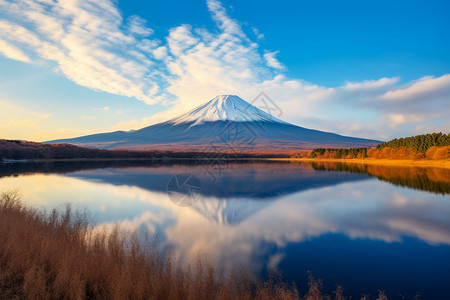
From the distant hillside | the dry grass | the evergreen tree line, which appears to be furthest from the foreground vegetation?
the dry grass

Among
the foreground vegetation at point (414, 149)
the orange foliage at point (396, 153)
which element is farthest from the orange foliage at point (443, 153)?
the orange foliage at point (396, 153)

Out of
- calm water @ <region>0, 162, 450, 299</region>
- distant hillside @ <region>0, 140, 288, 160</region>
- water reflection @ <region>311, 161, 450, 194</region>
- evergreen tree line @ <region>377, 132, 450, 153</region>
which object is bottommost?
calm water @ <region>0, 162, 450, 299</region>

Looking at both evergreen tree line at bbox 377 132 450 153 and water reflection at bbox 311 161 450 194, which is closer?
water reflection at bbox 311 161 450 194

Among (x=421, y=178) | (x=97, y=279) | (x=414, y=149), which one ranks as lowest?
(x=421, y=178)

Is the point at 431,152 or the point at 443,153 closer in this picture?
the point at 443,153

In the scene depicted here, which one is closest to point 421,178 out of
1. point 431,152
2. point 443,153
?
point 443,153

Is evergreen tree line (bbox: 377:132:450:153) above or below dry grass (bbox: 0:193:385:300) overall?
above

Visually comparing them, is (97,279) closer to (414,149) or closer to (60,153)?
(414,149)

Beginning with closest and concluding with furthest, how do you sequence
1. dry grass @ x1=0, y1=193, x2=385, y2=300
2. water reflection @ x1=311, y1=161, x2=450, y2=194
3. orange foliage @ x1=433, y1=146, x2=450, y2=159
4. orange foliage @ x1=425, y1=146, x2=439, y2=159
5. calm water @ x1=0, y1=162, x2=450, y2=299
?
dry grass @ x1=0, y1=193, x2=385, y2=300 → calm water @ x1=0, y1=162, x2=450, y2=299 → water reflection @ x1=311, y1=161, x2=450, y2=194 → orange foliage @ x1=433, y1=146, x2=450, y2=159 → orange foliage @ x1=425, y1=146, x2=439, y2=159

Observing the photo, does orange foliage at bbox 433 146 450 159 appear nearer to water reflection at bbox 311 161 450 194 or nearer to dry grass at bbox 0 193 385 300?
water reflection at bbox 311 161 450 194

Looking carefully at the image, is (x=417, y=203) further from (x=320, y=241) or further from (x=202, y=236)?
(x=202, y=236)

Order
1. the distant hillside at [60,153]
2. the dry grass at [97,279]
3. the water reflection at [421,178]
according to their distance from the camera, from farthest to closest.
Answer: the distant hillside at [60,153], the water reflection at [421,178], the dry grass at [97,279]

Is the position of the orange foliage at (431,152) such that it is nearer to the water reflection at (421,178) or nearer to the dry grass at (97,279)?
the water reflection at (421,178)

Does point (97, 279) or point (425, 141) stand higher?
point (425, 141)
